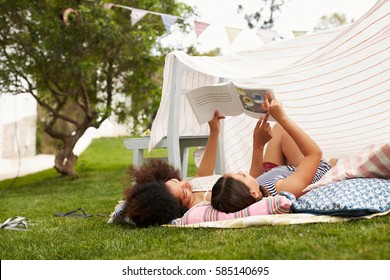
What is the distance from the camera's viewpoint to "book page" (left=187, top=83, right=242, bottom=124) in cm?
326

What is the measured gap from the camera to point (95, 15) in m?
6.51

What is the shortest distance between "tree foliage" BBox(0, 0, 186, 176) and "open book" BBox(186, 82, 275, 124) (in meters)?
3.19

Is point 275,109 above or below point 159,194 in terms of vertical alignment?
above

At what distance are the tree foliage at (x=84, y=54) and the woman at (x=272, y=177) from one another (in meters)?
3.94

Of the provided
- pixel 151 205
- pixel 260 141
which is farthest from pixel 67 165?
Answer: pixel 151 205

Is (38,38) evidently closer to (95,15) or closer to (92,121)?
(95,15)

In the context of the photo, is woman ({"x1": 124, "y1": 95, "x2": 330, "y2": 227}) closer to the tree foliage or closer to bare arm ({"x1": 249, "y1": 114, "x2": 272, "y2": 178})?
bare arm ({"x1": 249, "y1": 114, "x2": 272, "y2": 178})

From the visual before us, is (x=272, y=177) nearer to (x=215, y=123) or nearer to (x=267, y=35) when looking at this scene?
(x=215, y=123)

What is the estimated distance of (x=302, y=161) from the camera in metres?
2.68

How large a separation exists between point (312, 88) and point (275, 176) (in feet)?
3.13

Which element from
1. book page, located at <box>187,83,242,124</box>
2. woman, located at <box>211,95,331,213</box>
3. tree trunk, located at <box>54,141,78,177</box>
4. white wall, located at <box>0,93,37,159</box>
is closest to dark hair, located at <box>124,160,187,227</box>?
woman, located at <box>211,95,331,213</box>

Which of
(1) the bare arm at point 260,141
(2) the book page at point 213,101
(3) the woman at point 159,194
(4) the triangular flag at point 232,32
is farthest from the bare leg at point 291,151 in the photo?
(4) the triangular flag at point 232,32
